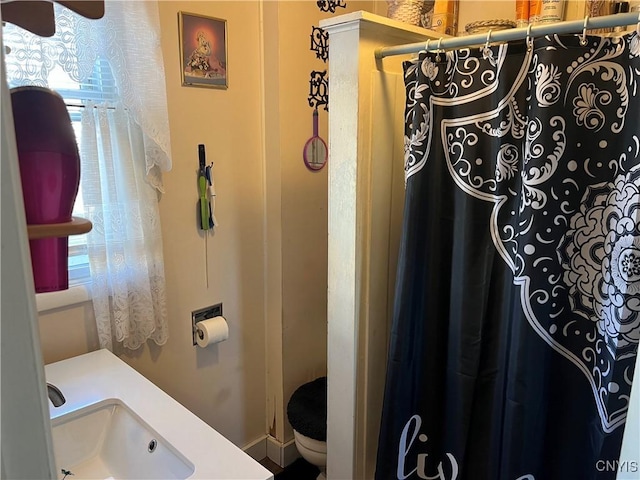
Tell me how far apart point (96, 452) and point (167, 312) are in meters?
0.56

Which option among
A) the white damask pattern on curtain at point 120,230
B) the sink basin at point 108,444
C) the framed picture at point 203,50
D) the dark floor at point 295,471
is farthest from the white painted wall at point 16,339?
the dark floor at point 295,471

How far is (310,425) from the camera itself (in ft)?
6.45

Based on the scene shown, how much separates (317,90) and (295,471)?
5.50ft

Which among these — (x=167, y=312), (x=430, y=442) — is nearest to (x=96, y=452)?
(x=167, y=312)

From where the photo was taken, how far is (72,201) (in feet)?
1.79

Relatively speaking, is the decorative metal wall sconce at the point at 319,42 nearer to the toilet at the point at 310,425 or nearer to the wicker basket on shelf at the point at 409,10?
the wicker basket on shelf at the point at 409,10

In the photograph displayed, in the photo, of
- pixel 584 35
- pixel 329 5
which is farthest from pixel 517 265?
pixel 329 5

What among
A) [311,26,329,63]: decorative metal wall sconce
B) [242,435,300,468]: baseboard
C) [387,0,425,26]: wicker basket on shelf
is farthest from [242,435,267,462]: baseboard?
[387,0,425,26]: wicker basket on shelf

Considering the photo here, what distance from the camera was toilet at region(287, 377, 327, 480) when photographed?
1.96 meters

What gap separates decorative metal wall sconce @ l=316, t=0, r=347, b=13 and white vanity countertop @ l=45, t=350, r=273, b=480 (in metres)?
1.52

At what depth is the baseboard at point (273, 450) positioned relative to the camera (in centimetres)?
222

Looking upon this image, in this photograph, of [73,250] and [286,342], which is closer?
[73,250]

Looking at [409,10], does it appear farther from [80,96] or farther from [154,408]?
[154,408]

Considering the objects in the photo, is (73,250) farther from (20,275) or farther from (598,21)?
(598,21)
